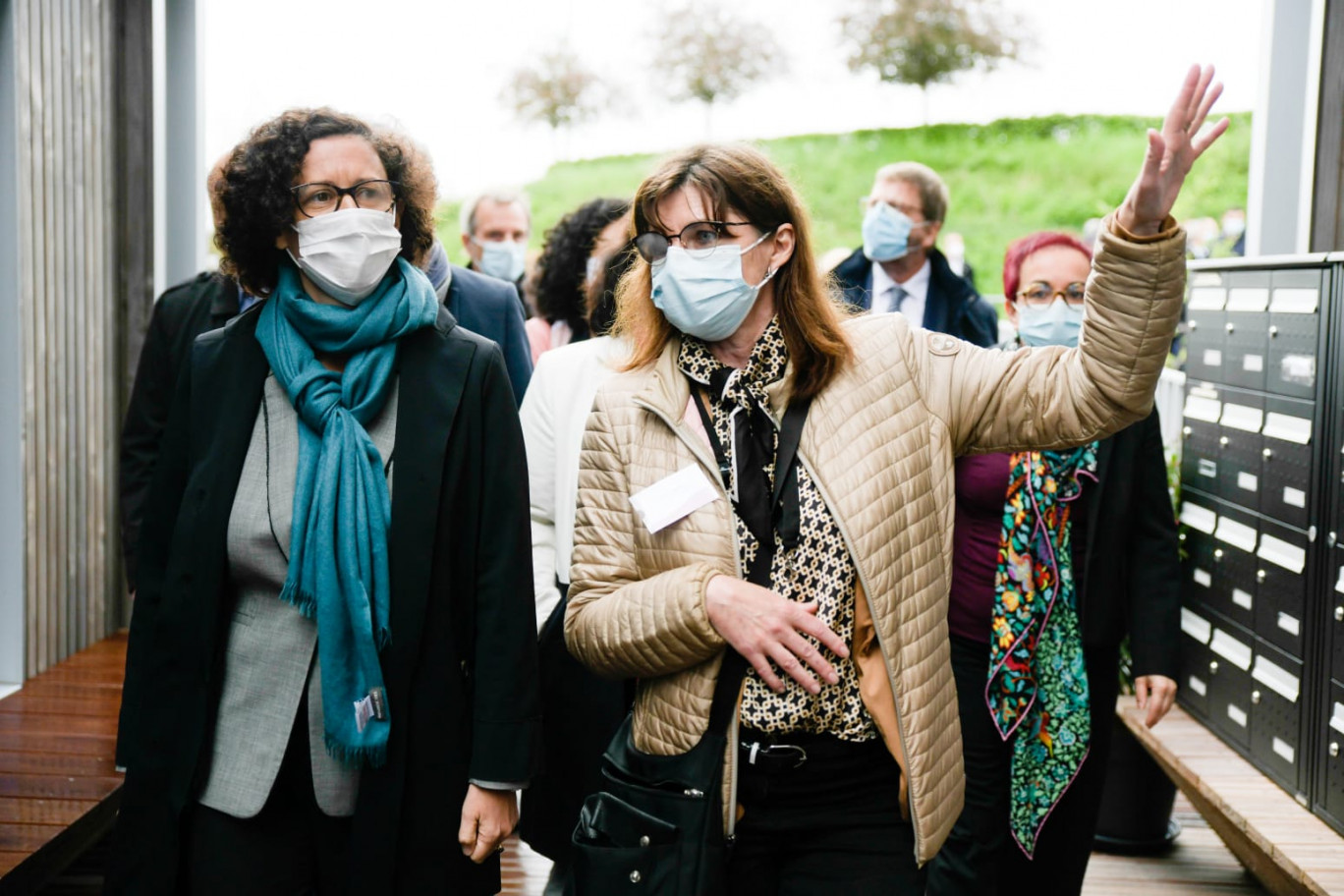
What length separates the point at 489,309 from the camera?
12.7ft

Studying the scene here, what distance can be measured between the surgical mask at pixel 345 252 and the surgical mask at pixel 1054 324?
72.6 inches

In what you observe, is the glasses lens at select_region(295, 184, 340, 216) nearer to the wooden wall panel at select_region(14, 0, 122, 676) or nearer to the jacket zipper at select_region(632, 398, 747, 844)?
the jacket zipper at select_region(632, 398, 747, 844)

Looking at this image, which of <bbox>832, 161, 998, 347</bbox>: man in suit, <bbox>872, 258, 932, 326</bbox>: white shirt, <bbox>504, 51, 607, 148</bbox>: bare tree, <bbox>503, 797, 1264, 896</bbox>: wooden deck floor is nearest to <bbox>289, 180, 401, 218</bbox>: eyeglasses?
<bbox>503, 797, 1264, 896</bbox>: wooden deck floor

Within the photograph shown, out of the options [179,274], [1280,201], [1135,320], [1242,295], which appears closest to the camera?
→ [1135,320]

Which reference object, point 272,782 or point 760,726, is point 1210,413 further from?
point 272,782

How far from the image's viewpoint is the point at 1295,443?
152 inches

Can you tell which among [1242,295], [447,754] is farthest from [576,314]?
[447,754]

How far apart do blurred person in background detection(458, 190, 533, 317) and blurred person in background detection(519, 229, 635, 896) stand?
2399mm

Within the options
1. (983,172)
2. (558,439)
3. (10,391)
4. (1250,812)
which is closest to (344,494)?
(558,439)

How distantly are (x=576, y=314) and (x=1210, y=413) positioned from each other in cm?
211

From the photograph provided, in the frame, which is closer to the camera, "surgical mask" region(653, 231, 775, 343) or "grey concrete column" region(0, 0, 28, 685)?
"surgical mask" region(653, 231, 775, 343)

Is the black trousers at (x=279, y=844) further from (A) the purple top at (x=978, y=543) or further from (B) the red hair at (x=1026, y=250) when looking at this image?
(B) the red hair at (x=1026, y=250)

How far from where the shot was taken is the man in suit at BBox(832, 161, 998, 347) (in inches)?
197

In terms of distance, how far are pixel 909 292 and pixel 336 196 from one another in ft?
10.3
